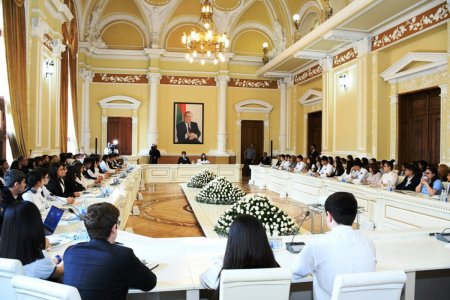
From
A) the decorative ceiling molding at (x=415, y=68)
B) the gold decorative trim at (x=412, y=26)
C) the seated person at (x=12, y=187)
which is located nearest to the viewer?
the seated person at (x=12, y=187)

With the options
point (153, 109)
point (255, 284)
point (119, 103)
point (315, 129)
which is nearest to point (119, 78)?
point (119, 103)

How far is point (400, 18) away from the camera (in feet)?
29.0

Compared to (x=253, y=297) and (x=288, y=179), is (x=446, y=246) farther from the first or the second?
(x=288, y=179)

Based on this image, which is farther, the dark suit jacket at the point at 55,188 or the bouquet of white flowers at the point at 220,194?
the bouquet of white flowers at the point at 220,194

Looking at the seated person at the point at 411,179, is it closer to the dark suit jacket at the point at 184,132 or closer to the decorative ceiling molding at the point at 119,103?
the dark suit jacket at the point at 184,132

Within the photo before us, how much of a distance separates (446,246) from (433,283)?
1.02 feet

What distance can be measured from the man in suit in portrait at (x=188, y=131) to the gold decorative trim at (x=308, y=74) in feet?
14.9

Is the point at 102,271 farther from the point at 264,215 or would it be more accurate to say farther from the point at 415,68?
the point at 415,68

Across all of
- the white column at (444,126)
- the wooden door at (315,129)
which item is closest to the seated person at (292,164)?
the wooden door at (315,129)

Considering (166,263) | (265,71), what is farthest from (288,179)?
(166,263)

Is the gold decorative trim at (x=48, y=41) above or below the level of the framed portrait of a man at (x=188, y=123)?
above

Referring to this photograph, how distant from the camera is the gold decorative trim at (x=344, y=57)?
10695 mm

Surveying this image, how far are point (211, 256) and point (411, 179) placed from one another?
4.90 m

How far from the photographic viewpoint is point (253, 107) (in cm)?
1670
